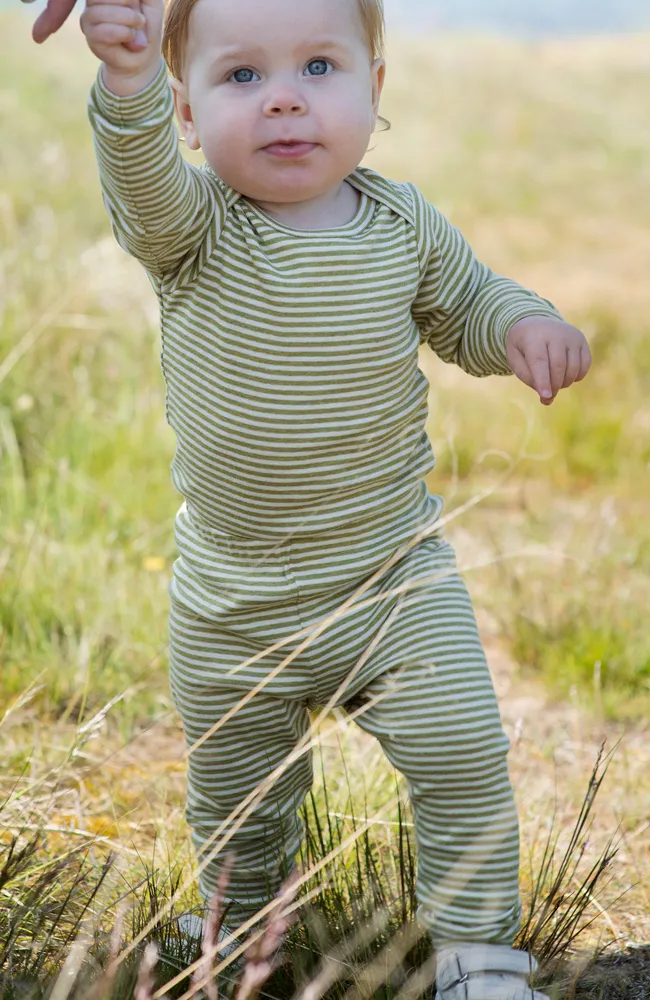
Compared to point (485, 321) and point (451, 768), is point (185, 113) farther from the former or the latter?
point (451, 768)

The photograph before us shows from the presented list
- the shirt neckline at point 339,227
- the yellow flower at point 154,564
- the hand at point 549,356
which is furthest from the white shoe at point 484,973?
the yellow flower at point 154,564

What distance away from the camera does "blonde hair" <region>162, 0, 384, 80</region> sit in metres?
1.72

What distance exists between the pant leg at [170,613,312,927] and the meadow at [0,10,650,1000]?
6 centimetres

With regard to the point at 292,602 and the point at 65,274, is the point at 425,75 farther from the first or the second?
the point at 292,602

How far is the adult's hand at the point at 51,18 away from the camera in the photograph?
Result: 4.76 ft

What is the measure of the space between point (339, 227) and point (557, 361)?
0.36 m

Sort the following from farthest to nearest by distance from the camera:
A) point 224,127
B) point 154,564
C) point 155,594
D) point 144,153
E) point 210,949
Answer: point 154,564
point 155,594
point 224,127
point 144,153
point 210,949

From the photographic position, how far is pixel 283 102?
5.34 feet

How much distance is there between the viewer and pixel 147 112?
152 centimetres

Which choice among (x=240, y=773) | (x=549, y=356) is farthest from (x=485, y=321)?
(x=240, y=773)

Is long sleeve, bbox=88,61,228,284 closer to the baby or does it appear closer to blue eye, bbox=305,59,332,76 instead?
the baby

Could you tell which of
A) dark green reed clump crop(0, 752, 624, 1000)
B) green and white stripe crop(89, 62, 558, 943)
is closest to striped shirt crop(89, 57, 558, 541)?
green and white stripe crop(89, 62, 558, 943)

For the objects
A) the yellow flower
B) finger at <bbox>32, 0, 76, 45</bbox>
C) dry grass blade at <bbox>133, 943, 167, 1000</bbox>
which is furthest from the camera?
the yellow flower

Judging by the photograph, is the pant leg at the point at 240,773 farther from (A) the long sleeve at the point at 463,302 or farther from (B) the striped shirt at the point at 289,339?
(A) the long sleeve at the point at 463,302
